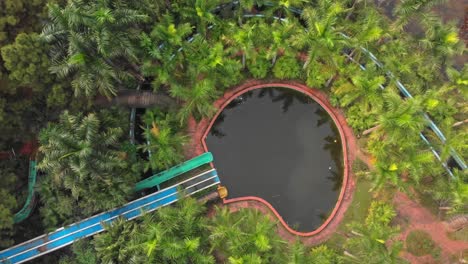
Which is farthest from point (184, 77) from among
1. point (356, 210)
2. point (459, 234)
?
point (459, 234)

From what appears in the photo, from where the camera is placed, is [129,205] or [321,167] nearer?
[129,205]

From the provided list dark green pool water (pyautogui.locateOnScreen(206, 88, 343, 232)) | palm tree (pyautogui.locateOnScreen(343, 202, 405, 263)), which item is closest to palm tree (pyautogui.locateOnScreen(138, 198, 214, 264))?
dark green pool water (pyautogui.locateOnScreen(206, 88, 343, 232))

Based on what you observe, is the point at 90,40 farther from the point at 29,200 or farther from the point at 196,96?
the point at 29,200

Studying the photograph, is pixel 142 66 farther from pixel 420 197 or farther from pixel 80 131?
pixel 420 197

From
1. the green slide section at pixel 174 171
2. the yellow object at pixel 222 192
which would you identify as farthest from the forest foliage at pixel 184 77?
the yellow object at pixel 222 192

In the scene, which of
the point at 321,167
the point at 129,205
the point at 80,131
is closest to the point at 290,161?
the point at 321,167

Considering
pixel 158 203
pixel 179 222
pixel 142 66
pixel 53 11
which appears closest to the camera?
pixel 53 11
